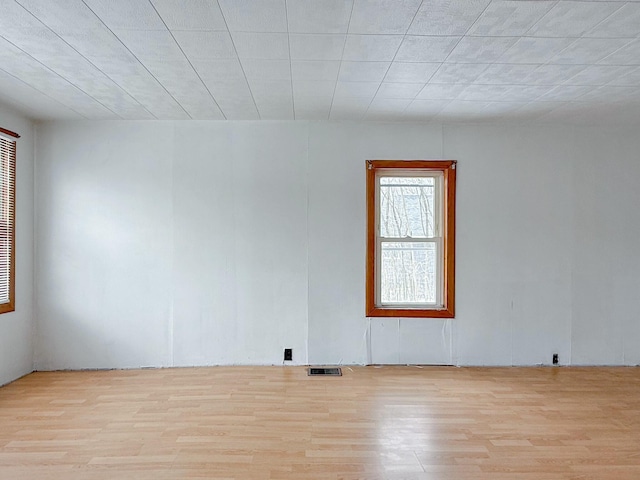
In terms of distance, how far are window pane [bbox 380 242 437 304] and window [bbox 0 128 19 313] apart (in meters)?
3.59

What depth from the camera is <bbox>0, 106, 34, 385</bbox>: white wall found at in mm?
4332

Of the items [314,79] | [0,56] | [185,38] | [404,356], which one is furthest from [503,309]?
[0,56]

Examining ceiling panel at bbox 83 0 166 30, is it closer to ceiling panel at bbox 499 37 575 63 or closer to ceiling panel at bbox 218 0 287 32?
ceiling panel at bbox 218 0 287 32

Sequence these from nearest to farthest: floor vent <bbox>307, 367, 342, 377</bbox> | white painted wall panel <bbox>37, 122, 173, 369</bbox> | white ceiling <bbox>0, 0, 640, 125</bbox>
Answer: white ceiling <bbox>0, 0, 640, 125</bbox> < floor vent <bbox>307, 367, 342, 377</bbox> < white painted wall panel <bbox>37, 122, 173, 369</bbox>

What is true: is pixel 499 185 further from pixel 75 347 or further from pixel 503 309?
pixel 75 347

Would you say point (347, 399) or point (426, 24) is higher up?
point (426, 24)

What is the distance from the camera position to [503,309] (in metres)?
4.90

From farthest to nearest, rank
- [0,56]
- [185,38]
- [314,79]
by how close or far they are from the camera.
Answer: [314,79]
[0,56]
[185,38]

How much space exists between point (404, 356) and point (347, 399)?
1.22 metres

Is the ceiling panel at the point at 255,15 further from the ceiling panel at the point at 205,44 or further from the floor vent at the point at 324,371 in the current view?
the floor vent at the point at 324,371

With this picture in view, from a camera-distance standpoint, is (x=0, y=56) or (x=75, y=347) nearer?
(x=0, y=56)

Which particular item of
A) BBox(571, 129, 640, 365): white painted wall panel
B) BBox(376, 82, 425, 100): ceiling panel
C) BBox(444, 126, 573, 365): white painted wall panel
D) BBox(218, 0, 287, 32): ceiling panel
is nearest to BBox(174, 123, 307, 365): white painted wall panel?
BBox(376, 82, 425, 100): ceiling panel

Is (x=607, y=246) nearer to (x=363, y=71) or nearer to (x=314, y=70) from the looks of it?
(x=363, y=71)

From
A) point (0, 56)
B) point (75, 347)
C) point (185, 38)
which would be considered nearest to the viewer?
point (185, 38)
